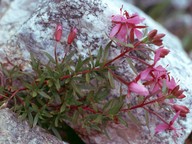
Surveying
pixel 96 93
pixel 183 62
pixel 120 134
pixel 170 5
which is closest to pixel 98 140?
pixel 120 134

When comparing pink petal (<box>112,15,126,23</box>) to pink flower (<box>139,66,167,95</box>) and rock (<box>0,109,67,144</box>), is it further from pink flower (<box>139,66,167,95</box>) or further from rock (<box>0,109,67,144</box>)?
rock (<box>0,109,67,144</box>)

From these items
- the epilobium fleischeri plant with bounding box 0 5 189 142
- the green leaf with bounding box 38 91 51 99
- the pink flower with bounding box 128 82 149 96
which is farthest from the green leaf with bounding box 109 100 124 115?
the green leaf with bounding box 38 91 51 99

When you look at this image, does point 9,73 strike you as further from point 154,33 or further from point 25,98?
point 154,33

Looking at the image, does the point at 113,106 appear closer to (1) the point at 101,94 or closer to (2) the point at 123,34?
(1) the point at 101,94

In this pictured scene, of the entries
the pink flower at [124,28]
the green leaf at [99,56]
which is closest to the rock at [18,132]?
the green leaf at [99,56]

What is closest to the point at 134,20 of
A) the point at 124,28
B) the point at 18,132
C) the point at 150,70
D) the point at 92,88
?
the point at 124,28
